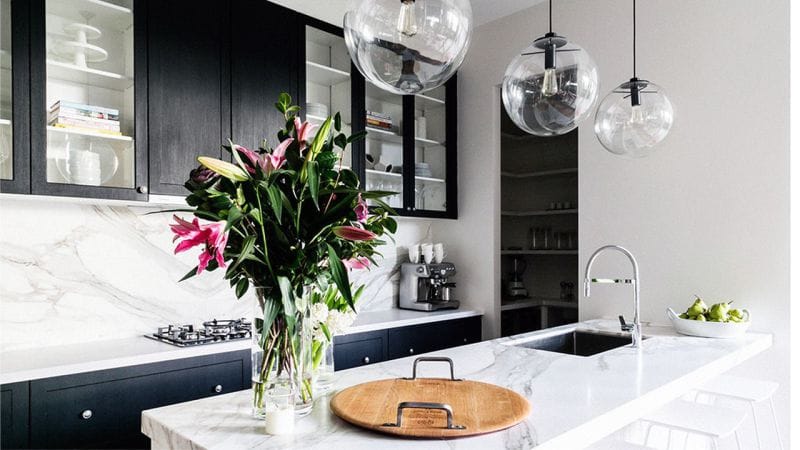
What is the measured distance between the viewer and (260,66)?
292cm

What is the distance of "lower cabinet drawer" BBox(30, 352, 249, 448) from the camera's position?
1.98 m

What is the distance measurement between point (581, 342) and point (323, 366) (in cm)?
166

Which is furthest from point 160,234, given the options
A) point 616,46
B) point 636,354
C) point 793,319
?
point 793,319

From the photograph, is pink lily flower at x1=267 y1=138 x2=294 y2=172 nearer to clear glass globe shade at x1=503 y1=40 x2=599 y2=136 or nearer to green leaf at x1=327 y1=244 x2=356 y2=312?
green leaf at x1=327 y1=244 x2=356 y2=312

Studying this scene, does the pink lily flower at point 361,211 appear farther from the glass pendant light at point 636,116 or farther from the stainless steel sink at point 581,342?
the stainless steel sink at point 581,342

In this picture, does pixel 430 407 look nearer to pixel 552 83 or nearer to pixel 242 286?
pixel 242 286

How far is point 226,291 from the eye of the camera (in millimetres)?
3086

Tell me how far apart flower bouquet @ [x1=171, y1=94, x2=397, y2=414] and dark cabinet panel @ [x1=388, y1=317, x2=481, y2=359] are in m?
2.01

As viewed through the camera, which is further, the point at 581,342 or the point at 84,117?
the point at 581,342

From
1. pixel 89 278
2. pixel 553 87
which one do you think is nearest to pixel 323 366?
pixel 553 87

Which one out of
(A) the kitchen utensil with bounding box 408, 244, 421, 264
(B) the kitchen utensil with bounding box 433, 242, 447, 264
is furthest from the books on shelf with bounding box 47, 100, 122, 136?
(B) the kitchen utensil with bounding box 433, 242, 447, 264

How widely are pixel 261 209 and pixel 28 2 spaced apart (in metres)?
1.76

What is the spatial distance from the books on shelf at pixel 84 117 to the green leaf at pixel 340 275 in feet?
5.63

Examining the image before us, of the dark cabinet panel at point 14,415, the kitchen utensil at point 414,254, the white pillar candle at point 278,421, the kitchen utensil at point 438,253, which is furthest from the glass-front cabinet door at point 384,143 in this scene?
the white pillar candle at point 278,421
